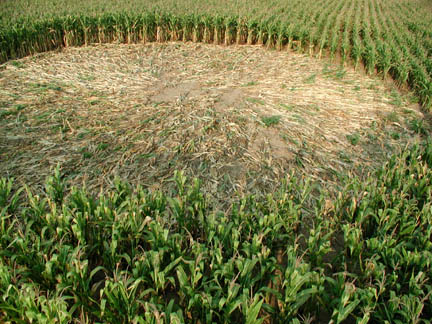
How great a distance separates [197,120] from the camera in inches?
205

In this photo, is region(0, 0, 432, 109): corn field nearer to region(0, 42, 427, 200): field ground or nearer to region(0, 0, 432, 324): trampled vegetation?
region(0, 0, 432, 324): trampled vegetation

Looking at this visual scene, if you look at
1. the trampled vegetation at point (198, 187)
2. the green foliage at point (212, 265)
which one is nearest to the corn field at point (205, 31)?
the trampled vegetation at point (198, 187)

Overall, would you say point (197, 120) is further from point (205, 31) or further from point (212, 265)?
point (205, 31)

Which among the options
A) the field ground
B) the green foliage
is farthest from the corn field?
the green foliage

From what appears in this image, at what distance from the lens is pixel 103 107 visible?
5.57 meters

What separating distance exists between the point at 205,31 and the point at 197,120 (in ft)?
15.2

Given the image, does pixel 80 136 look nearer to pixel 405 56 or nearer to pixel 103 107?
pixel 103 107

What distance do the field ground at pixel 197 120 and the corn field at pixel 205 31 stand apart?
602 mm

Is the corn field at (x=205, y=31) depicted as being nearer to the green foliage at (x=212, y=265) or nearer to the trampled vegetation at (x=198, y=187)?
the trampled vegetation at (x=198, y=187)

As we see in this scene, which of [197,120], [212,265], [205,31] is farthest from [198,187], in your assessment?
[205,31]

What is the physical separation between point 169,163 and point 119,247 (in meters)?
1.64

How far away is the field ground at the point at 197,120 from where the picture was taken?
13.9ft

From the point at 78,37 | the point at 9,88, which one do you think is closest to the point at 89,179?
the point at 9,88

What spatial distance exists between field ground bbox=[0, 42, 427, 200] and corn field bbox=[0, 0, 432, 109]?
60 centimetres
